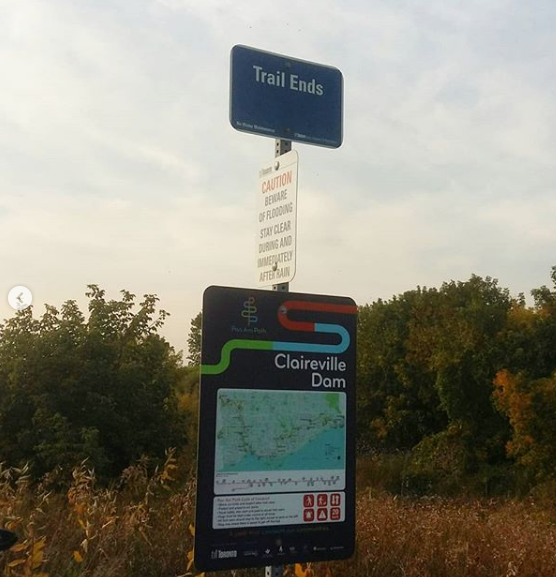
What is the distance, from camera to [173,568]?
16.8 feet

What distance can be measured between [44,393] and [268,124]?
20.3 metres

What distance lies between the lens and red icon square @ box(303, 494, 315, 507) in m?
3.52

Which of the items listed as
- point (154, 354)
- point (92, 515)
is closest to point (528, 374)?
point (154, 354)

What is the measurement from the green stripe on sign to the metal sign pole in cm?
30

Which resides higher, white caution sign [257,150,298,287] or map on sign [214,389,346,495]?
white caution sign [257,150,298,287]

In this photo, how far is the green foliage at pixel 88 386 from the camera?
22375mm

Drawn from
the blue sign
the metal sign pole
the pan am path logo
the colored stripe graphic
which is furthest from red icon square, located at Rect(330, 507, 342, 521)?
the blue sign

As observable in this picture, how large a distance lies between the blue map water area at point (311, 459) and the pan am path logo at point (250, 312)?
579mm

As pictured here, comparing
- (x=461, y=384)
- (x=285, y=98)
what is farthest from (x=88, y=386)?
(x=285, y=98)

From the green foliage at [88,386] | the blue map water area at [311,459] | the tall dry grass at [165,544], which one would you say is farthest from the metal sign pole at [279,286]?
the green foliage at [88,386]

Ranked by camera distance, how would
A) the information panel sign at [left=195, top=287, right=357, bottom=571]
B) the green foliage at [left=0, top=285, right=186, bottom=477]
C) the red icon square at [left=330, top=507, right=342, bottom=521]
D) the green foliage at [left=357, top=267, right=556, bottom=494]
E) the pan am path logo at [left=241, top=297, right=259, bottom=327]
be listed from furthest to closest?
the green foliage at [left=357, top=267, right=556, bottom=494] < the green foliage at [left=0, top=285, right=186, bottom=477] < the red icon square at [left=330, top=507, right=342, bottom=521] < the pan am path logo at [left=241, top=297, right=259, bottom=327] < the information panel sign at [left=195, top=287, right=357, bottom=571]

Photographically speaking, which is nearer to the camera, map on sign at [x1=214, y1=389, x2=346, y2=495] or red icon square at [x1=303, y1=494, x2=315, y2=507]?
map on sign at [x1=214, y1=389, x2=346, y2=495]

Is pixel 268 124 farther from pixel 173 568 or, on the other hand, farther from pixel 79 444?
pixel 79 444

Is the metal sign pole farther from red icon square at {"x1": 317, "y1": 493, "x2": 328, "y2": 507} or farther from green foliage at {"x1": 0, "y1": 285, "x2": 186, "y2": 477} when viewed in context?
green foliage at {"x1": 0, "y1": 285, "x2": 186, "y2": 477}
